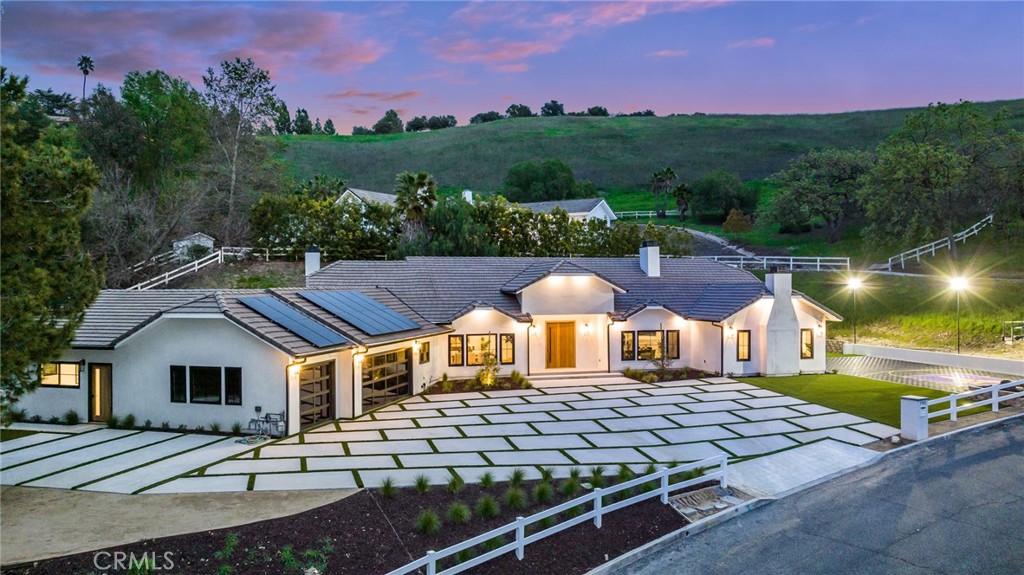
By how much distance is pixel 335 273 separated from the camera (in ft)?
84.6

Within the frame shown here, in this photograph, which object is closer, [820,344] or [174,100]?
[820,344]

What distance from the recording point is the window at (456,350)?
2388cm

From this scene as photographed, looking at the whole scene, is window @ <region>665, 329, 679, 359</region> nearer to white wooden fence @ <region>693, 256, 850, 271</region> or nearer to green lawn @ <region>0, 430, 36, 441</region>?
white wooden fence @ <region>693, 256, 850, 271</region>

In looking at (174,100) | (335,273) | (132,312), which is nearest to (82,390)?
(132,312)

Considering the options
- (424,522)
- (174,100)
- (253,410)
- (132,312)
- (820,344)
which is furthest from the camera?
(174,100)


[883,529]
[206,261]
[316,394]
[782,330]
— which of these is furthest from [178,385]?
[206,261]

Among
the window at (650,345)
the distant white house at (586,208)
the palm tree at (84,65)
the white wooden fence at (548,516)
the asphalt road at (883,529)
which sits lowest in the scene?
the asphalt road at (883,529)

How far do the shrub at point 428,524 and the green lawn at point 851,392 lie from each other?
12.6 m

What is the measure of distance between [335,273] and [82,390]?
34.2ft

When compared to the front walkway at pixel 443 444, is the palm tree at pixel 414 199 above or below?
above

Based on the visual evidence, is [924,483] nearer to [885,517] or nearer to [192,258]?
[885,517]

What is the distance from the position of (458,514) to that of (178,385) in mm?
9940

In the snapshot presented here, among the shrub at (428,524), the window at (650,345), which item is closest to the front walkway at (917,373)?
the window at (650,345)

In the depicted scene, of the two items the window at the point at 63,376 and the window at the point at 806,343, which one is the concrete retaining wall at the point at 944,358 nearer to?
the window at the point at 806,343
